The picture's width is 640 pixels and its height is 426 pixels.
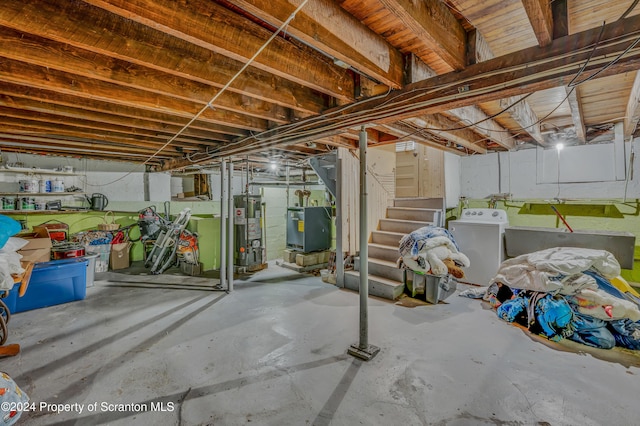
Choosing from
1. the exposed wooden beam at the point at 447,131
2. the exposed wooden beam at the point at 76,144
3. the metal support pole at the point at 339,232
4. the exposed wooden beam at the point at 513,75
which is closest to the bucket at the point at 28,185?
the exposed wooden beam at the point at 76,144

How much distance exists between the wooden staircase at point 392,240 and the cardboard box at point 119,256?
4.65 meters

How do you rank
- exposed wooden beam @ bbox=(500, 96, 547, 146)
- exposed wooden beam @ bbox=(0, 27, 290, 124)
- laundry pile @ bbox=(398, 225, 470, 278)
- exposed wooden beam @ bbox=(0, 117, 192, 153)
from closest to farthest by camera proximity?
1. exposed wooden beam @ bbox=(0, 27, 290, 124)
2. exposed wooden beam @ bbox=(500, 96, 547, 146)
3. exposed wooden beam @ bbox=(0, 117, 192, 153)
4. laundry pile @ bbox=(398, 225, 470, 278)

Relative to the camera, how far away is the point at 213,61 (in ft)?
6.57

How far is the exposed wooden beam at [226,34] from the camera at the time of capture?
1320 mm

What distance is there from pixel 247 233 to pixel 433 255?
331 centimetres

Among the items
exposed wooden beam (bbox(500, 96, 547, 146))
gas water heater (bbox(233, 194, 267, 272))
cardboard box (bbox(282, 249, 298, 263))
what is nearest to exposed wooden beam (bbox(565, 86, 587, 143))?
exposed wooden beam (bbox(500, 96, 547, 146))

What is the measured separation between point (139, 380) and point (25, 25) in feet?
7.83

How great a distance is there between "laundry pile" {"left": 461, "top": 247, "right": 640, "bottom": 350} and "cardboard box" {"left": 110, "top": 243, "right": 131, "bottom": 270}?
6637mm

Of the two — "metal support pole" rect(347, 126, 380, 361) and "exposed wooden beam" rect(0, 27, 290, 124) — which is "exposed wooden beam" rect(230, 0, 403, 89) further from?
"exposed wooden beam" rect(0, 27, 290, 124)

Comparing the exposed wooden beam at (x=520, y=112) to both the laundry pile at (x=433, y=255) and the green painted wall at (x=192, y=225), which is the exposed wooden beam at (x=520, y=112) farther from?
the green painted wall at (x=192, y=225)

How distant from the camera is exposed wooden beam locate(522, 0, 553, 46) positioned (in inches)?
49.4

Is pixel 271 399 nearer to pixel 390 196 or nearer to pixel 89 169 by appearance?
pixel 390 196

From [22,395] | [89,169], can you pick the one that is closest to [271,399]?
[22,395]

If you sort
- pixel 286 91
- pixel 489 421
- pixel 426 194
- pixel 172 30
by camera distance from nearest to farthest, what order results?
pixel 172 30
pixel 489 421
pixel 286 91
pixel 426 194
